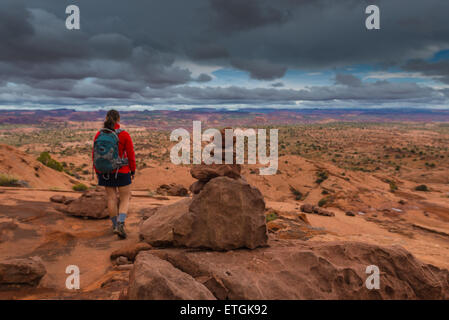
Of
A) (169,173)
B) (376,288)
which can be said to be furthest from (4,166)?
(376,288)

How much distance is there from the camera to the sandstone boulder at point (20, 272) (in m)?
3.62

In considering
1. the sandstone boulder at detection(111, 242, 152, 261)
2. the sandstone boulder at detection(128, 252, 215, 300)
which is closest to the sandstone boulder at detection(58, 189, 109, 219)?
the sandstone boulder at detection(111, 242, 152, 261)

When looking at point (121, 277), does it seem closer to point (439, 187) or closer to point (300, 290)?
point (300, 290)

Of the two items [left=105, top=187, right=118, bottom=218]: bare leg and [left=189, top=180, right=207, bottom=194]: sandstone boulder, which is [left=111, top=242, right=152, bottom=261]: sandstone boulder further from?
[left=189, top=180, right=207, bottom=194]: sandstone boulder

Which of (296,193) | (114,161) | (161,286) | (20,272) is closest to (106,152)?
(114,161)

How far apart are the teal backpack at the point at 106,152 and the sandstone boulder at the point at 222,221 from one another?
190 centimetres

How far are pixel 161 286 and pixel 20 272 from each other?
2.43 meters

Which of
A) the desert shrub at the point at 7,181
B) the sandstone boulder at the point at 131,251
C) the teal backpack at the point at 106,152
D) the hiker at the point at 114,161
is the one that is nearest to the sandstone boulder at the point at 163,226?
the sandstone boulder at the point at 131,251

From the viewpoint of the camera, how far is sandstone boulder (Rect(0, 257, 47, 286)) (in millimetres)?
3619

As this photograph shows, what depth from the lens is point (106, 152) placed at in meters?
5.43

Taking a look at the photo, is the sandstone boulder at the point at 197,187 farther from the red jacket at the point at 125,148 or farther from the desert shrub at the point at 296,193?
the desert shrub at the point at 296,193

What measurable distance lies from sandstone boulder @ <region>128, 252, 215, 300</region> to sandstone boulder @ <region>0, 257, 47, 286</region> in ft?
5.80

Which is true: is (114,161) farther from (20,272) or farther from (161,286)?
(161,286)

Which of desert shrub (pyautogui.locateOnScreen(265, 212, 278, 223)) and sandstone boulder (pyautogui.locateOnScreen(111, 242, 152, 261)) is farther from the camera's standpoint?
desert shrub (pyautogui.locateOnScreen(265, 212, 278, 223))
